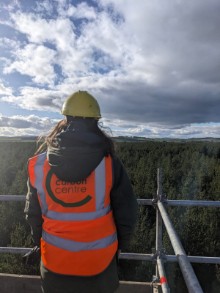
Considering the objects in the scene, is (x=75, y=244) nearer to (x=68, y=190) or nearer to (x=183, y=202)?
(x=68, y=190)

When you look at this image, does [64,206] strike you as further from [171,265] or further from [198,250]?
[198,250]

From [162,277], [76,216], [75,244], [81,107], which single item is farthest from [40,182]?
[162,277]

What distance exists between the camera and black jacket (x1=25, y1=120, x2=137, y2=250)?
7.79 feet

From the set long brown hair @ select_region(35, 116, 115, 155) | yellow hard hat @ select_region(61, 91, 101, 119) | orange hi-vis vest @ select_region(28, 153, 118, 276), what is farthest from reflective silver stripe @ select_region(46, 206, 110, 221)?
yellow hard hat @ select_region(61, 91, 101, 119)

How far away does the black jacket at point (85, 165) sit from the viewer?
2.37m

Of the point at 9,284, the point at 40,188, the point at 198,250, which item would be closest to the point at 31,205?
the point at 40,188

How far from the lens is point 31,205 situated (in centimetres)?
259

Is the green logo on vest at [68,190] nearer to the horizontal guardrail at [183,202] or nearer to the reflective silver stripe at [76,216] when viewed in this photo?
the reflective silver stripe at [76,216]

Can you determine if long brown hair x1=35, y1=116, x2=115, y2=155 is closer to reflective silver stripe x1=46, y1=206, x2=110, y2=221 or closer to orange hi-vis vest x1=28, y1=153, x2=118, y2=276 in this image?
orange hi-vis vest x1=28, y1=153, x2=118, y2=276

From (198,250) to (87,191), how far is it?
22993 millimetres

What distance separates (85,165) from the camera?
2.38 metres

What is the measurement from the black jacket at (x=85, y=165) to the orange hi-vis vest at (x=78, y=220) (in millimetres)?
56

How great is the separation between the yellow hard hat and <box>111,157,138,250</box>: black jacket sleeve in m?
0.34

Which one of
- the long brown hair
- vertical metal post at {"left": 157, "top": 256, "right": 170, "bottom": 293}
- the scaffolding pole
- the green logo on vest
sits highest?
the long brown hair
